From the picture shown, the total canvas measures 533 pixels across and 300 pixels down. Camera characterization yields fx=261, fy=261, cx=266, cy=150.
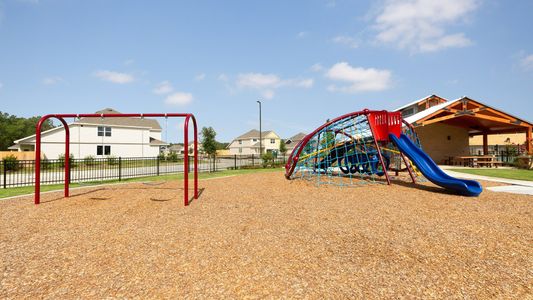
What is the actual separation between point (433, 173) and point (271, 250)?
7.68m

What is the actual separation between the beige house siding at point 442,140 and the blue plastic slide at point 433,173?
1661cm

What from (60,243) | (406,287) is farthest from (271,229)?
(60,243)

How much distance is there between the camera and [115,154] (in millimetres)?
34906

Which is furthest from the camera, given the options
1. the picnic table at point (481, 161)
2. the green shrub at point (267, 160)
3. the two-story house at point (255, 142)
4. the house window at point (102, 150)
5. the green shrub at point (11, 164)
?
the two-story house at point (255, 142)

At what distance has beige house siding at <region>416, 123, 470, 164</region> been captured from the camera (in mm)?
24672

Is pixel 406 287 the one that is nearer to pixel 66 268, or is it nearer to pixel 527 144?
pixel 66 268

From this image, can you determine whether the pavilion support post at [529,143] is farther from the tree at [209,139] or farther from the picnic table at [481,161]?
the tree at [209,139]

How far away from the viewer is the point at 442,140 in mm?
25281

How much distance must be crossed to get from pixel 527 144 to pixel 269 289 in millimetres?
28697

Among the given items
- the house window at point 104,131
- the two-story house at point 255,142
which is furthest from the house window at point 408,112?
the two-story house at point 255,142

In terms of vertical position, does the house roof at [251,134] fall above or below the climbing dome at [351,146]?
above

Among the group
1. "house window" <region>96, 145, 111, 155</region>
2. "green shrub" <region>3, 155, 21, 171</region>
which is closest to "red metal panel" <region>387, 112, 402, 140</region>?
"green shrub" <region>3, 155, 21, 171</region>

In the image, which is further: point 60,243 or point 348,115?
point 348,115

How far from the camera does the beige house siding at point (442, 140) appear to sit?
2467 cm
